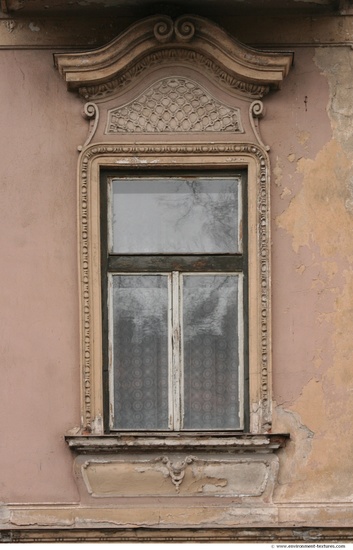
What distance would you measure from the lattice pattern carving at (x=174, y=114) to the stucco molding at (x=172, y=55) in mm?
122

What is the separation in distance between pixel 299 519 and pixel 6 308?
2.00 metres

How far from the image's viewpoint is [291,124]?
27.3ft

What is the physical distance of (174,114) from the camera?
8.32 metres

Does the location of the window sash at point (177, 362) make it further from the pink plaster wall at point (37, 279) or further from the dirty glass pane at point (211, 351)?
the pink plaster wall at point (37, 279)

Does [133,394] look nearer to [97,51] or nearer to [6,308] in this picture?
[6,308]

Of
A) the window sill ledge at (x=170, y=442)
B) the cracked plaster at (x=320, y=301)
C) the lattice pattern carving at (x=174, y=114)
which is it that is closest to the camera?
the window sill ledge at (x=170, y=442)

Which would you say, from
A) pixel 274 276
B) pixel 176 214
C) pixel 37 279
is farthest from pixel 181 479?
pixel 176 214

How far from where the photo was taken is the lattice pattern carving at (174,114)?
830cm

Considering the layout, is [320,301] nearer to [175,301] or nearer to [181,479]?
[175,301]

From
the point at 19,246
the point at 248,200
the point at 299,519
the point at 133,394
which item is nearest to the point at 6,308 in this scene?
the point at 19,246

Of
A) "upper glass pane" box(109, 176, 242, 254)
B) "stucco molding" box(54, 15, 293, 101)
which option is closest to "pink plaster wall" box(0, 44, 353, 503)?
"stucco molding" box(54, 15, 293, 101)

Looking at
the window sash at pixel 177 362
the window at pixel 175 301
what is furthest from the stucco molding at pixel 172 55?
the window sash at pixel 177 362

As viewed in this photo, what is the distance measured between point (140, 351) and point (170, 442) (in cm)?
59

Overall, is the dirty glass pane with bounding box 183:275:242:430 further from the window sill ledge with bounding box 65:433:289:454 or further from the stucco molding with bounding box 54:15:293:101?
the stucco molding with bounding box 54:15:293:101
